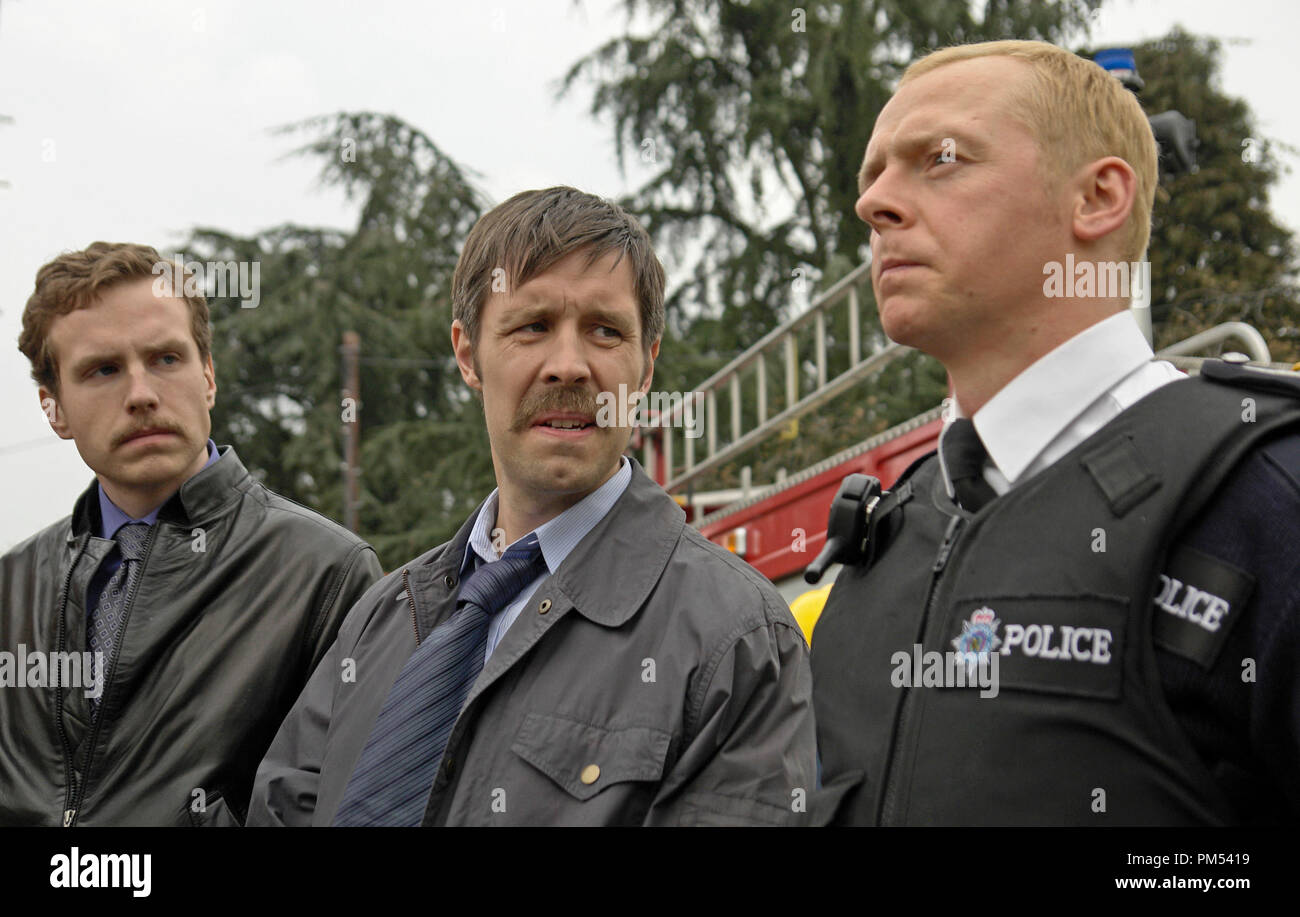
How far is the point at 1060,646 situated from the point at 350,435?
12503mm

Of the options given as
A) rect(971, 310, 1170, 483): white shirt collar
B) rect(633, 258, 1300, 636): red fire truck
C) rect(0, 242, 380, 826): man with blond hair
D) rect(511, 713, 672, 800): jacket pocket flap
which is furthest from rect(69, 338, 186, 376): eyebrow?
rect(633, 258, 1300, 636): red fire truck

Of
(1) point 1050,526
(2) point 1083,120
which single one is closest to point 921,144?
(2) point 1083,120

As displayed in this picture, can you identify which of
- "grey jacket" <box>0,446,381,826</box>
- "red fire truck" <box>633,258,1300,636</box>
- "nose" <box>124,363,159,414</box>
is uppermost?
"red fire truck" <box>633,258,1300,636</box>

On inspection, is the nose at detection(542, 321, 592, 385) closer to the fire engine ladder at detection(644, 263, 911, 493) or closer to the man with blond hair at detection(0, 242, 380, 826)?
the man with blond hair at detection(0, 242, 380, 826)

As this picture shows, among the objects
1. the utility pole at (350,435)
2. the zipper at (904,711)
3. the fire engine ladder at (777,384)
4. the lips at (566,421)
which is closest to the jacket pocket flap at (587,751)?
the zipper at (904,711)

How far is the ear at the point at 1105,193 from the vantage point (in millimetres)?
1646

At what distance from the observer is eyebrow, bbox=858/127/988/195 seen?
1666 millimetres

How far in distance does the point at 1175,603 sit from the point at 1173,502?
0.11 m

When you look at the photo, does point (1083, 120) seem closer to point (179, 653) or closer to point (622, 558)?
point (622, 558)

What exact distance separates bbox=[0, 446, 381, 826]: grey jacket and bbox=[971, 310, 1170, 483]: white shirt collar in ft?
4.80

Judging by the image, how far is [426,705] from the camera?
79.5 inches
